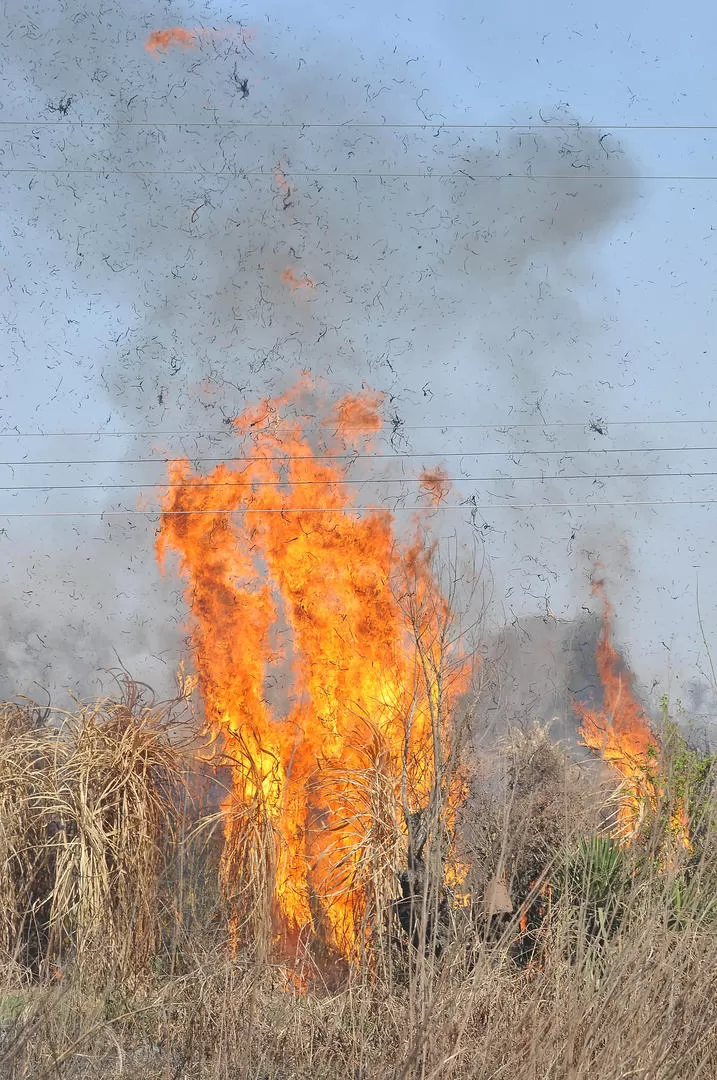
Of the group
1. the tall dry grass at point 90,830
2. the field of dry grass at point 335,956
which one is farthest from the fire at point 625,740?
the tall dry grass at point 90,830

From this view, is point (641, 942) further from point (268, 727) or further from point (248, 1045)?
point (268, 727)

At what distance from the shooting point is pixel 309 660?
12148mm

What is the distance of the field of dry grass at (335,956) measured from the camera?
364 centimetres

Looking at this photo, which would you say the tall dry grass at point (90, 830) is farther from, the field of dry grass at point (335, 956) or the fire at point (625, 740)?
the fire at point (625, 740)

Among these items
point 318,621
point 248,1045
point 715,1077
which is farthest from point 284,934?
point 715,1077

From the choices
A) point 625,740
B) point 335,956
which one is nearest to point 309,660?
point 335,956

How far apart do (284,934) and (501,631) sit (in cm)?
362

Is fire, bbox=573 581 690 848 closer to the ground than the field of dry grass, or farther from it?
farther from it

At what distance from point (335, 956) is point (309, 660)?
Result: 3.50m

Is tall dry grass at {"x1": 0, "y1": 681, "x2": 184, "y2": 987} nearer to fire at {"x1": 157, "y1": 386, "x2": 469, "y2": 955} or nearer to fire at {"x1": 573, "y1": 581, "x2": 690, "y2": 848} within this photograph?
fire at {"x1": 157, "y1": 386, "x2": 469, "y2": 955}

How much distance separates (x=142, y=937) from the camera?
8805 mm

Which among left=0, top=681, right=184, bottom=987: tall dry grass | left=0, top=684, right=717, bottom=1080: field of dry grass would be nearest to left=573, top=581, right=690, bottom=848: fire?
left=0, top=684, right=717, bottom=1080: field of dry grass

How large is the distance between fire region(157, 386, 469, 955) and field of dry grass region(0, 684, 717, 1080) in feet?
1.65

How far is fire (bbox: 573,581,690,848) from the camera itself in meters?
4.10
